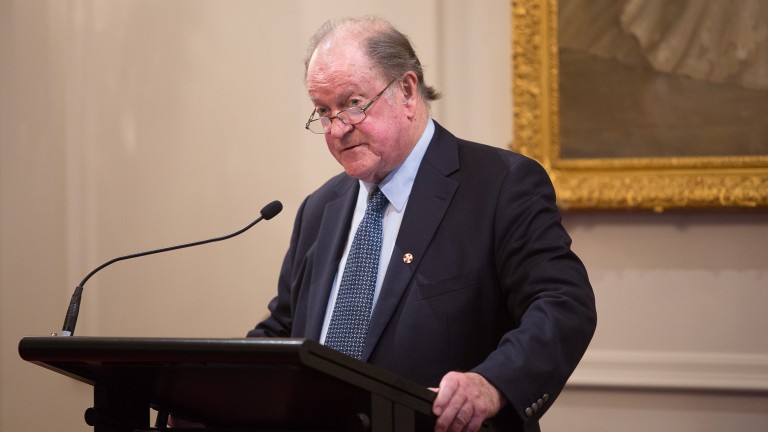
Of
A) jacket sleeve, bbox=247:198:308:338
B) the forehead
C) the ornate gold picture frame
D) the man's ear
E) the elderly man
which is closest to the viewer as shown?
the elderly man

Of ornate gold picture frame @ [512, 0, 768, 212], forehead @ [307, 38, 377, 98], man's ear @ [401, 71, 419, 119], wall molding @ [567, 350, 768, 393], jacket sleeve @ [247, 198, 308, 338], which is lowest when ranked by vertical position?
wall molding @ [567, 350, 768, 393]

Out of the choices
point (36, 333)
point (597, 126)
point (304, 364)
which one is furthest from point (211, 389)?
point (36, 333)

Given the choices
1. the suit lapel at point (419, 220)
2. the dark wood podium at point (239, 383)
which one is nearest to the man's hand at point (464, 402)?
the dark wood podium at point (239, 383)

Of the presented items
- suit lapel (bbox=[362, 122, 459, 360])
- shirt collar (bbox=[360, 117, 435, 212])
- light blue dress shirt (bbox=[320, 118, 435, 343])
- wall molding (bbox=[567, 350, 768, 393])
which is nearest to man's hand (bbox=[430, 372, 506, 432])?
suit lapel (bbox=[362, 122, 459, 360])

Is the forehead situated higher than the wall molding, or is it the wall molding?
the forehead

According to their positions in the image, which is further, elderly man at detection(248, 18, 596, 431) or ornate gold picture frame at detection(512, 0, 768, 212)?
ornate gold picture frame at detection(512, 0, 768, 212)

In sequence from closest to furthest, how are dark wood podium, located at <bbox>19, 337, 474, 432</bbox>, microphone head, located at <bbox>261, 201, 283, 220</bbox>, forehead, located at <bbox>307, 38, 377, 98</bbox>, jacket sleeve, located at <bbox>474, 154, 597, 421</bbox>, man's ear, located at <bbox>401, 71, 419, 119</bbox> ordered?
dark wood podium, located at <bbox>19, 337, 474, 432</bbox> → jacket sleeve, located at <bbox>474, 154, 597, 421</bbox> → microphone head, located at <bbox>261, 201, 283, 220</bbox> → forehead, located at <bbox>307, 38, 377, 98</bbox> → man's ear, located at <bbox>401, 71, 419, 119</bbox>

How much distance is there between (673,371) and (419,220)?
1561 mm

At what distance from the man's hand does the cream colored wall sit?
177 centimetres

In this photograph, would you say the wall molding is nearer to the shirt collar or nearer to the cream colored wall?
the cream colored wall

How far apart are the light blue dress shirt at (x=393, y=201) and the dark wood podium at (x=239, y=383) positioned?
0.62 meters

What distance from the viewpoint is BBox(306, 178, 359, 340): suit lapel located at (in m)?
2.59

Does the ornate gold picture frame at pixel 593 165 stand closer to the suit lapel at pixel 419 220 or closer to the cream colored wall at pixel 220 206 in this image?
the cream colored wall at pixel 220 206

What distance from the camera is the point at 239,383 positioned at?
1.76 m
